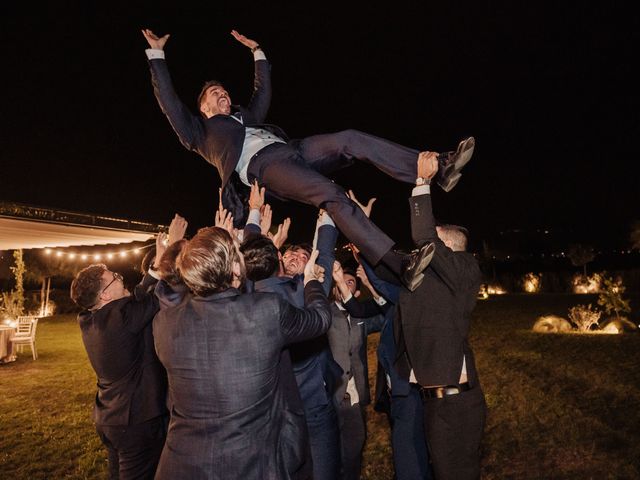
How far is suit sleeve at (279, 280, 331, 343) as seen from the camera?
7.70ft

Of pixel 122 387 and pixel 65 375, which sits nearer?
pixel 122 387

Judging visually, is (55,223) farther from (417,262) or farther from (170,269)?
(417,262)

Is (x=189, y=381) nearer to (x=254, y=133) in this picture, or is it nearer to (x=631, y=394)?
(x=254, y=133)

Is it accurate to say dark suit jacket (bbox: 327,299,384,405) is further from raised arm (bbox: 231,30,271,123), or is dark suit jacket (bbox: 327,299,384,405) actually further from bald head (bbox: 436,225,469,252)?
raised arm (bbox: 231,30,271,123)

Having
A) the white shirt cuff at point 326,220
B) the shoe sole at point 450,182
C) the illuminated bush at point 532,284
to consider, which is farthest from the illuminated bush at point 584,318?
the illuminated bush at point 532,284

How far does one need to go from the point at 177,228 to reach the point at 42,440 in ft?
15.7

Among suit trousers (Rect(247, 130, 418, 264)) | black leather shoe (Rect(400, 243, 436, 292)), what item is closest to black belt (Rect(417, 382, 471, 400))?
black leather shoe (Rect(400, 243, 436, 292))

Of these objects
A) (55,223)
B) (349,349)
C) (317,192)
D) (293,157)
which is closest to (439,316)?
(317,192)

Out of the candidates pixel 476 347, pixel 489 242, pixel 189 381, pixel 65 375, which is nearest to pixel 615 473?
pixel 189 381

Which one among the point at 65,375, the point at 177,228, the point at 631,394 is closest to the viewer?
the point at 177,228

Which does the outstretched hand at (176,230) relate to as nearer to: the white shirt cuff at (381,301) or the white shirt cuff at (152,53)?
the white shirt cuff at (152,53)

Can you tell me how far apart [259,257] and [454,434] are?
5.10ft

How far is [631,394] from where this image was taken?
784 centimetres

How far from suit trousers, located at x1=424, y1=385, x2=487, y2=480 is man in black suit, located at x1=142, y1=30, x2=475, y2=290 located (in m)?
0.77
